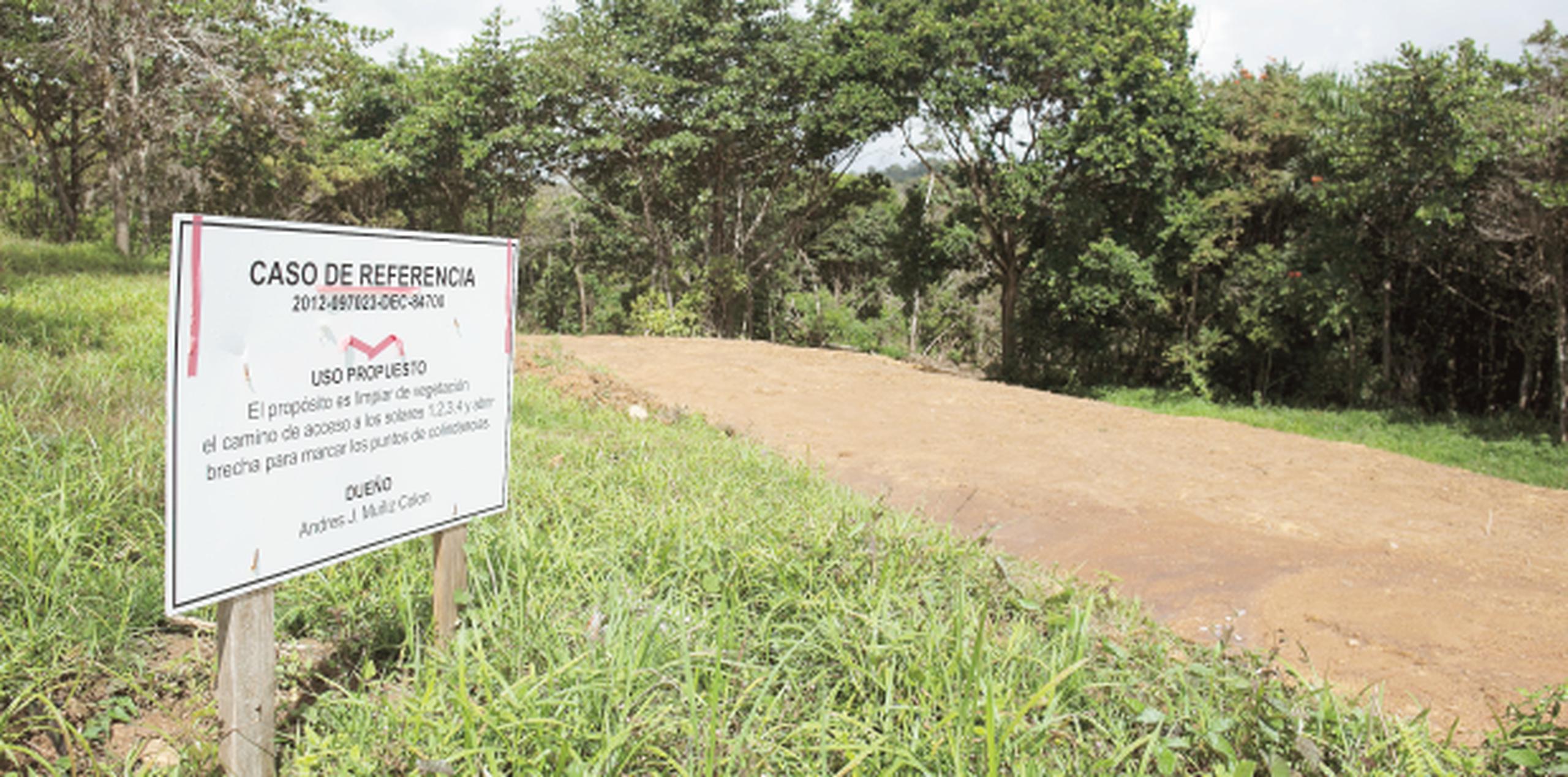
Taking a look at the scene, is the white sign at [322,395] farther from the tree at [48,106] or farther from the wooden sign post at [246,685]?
the tree at [48,106]

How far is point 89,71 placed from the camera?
14.1m

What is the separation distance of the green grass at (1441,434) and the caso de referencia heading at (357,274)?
10.9 metres

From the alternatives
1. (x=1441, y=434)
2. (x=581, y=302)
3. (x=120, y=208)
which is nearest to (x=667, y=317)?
(x=120, y=208)

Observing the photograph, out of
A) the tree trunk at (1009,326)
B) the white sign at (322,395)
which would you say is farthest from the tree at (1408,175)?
the white sign at (322,395)

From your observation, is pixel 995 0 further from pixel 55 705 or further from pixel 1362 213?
pixel 55 705

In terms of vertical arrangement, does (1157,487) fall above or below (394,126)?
below

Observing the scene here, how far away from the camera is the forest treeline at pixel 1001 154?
11.8 meters

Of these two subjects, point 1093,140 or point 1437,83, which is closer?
point 1437,83

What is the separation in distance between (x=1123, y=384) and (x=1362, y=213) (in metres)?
5.28

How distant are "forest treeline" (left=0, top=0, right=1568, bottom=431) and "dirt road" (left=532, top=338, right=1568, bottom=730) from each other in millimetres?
4716

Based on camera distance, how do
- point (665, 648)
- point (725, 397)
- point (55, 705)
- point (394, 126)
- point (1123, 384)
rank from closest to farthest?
1. point (55, 705)
2. point (665, 648)
3. point (725, 397)
4. point (1123, 384)
5. point (394, 126)

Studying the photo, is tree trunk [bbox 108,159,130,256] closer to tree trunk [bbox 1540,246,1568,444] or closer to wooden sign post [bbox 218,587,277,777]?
wooden sign post [bbox 218,587,277,777]

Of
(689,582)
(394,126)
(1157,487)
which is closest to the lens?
(689,582)

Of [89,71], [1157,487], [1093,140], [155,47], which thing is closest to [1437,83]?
[1093,140]
